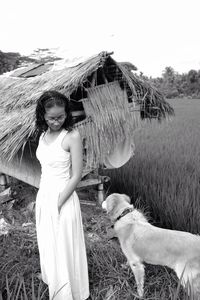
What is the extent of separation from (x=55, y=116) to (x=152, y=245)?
3.74 feet

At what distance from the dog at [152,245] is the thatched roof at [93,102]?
4.65 ft

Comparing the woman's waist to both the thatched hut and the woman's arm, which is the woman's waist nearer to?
the woman's arm

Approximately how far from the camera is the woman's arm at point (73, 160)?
1954 millimetres

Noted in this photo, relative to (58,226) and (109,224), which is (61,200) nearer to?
(58,226)

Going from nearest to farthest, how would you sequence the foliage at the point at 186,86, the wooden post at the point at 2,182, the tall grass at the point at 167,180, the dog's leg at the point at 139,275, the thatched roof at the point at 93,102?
the dog's leg at the point at 139,275 < the tall grass at the point at 167,180 < the thatched roof at the point at 93,102 < the wooden post at the point at 2,182 < the foliage at the point at 186,86

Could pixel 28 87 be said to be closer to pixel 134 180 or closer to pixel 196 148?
pixel 134 180

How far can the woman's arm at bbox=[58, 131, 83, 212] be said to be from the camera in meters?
1.95

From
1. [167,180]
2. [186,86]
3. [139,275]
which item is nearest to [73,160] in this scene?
[139,275]

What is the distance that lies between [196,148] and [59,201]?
13.2ft

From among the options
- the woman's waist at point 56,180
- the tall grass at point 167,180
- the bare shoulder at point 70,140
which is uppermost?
the bare shoulder at point 70,140

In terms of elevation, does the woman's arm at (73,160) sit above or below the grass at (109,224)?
above

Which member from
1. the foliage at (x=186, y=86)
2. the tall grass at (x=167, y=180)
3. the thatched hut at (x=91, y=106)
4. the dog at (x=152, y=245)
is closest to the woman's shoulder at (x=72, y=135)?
the dog at (x=152, y=245)

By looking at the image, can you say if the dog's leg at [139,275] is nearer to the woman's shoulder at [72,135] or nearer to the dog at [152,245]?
the dog at [152,245]

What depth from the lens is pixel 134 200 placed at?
13.3 feet
